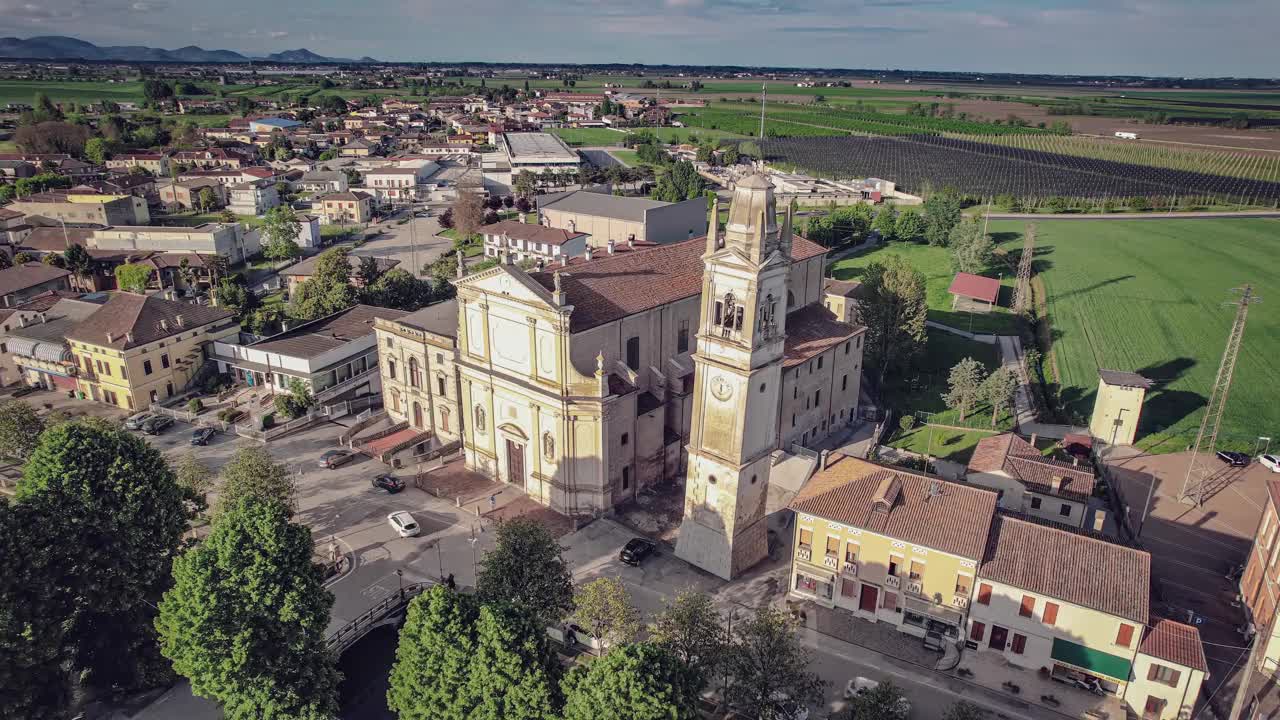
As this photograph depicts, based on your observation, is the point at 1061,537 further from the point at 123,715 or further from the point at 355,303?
the point at 355,303

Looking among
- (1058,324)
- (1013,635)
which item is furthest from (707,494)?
(1058,324)

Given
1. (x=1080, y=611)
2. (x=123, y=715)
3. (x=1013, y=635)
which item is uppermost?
(x=1080, y=611)

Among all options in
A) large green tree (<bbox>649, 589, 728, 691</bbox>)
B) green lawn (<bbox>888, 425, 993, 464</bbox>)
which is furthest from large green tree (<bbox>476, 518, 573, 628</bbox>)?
green lawn (<bbox>888, 425, 993, 464</bbox>)

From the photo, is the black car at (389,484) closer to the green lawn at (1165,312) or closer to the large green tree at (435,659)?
the large green tree at (435,659)

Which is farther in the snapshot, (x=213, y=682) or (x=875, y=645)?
(x=875, y=645)

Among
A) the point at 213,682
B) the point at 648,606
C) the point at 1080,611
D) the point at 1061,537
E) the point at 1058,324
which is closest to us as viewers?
the point at 213,682

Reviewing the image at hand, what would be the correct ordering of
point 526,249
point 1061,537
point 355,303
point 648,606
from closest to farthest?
point 1061,537, point 648,606, point 355,303, point 526,249

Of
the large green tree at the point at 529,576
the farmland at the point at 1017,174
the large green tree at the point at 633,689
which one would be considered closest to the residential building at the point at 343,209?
the farmland at the point at 1017,174
